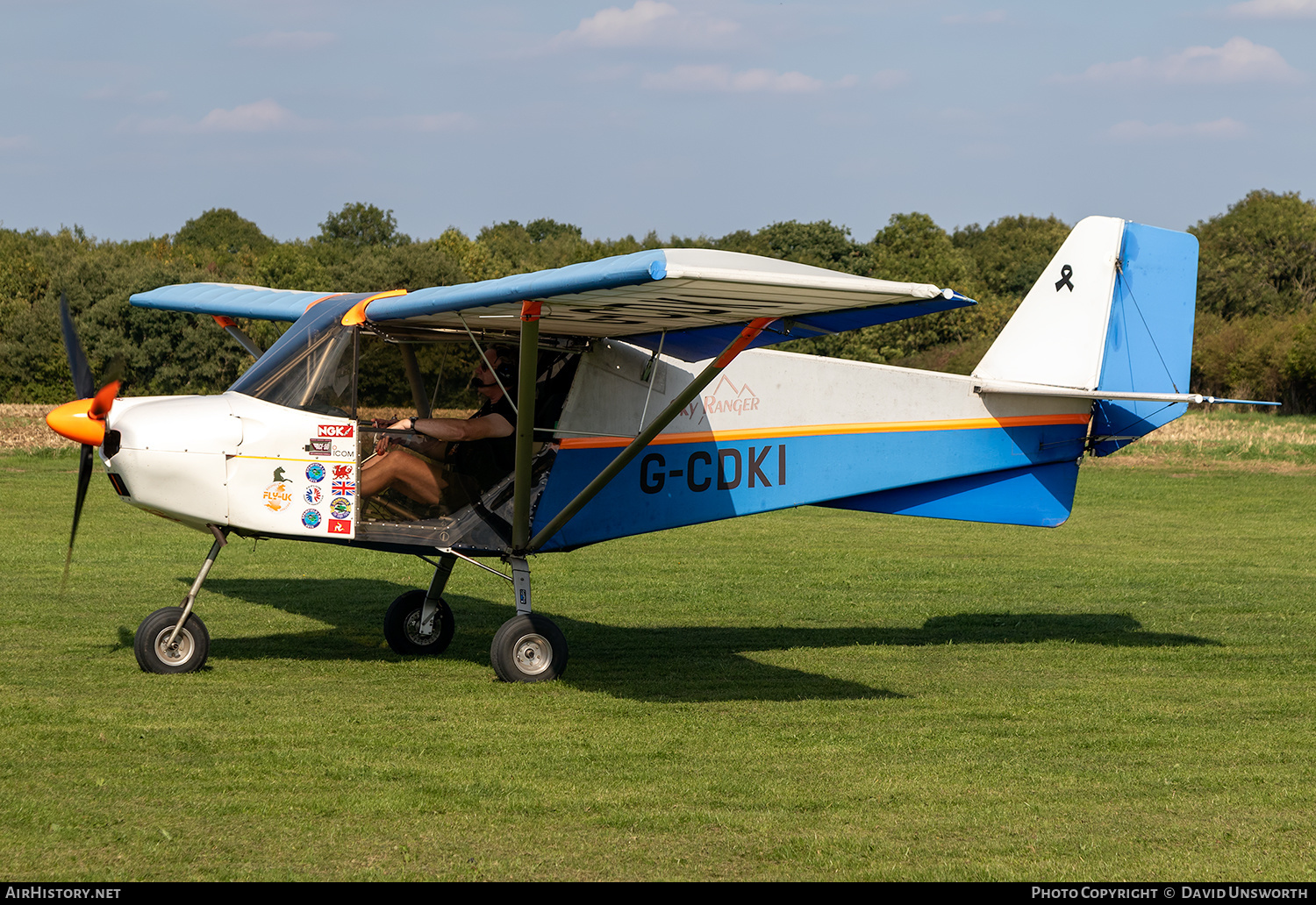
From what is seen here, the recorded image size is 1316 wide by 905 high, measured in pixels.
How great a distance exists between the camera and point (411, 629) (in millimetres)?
10359

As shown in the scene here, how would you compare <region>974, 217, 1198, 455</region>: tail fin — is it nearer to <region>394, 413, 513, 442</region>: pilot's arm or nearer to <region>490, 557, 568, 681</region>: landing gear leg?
<region>394, 413, 513, 442</region>: pilot's arm

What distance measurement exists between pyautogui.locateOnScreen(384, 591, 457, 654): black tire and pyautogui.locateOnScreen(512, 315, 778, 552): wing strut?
1.70 m

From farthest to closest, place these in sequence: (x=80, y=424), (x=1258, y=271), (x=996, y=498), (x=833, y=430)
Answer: (x=1258, y=271)
(x=996, y=498)
(x=833, y=430)
(x=80, y=424)

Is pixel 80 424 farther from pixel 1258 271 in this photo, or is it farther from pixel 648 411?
pixel 1258 271

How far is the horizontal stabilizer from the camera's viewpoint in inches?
411

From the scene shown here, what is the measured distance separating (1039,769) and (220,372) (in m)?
44.1

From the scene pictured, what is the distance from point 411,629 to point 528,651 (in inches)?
70.2

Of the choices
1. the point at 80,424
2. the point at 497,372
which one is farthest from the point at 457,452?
the point at 80,424

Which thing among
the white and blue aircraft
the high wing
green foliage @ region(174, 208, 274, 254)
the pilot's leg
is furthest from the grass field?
green foliage @ region(174, 208, 274, 254)

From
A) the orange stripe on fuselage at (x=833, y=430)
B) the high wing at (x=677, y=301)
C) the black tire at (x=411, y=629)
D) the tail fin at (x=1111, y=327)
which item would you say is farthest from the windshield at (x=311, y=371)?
the tail fin at (x=1111, y=327)
